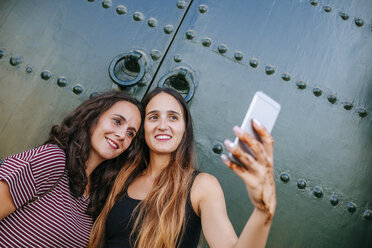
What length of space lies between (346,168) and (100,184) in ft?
3.61

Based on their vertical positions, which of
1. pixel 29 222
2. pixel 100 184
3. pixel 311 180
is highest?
pixel 311 180

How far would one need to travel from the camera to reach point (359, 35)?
1518 millimetres

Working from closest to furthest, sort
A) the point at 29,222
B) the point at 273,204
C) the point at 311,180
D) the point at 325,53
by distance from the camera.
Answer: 1. the point at 273,204
2. the point at 29,222
3. the point at 311,180
4. the point at 325,53

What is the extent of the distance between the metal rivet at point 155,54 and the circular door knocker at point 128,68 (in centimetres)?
4

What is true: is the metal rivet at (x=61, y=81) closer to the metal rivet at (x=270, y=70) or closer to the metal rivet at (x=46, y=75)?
the metal rivet at (x=46, y=75)

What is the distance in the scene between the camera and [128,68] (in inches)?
55.0

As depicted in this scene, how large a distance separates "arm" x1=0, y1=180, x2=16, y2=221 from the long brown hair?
363 mm

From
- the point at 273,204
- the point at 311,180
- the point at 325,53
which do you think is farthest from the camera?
the point at 325,53

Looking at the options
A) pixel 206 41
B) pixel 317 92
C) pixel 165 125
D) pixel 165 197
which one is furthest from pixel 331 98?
pixel 165 197

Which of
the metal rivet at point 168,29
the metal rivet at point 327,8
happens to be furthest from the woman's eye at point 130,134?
the metal rivet at point 327,8

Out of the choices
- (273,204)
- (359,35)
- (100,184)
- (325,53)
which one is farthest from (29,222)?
(359,35)

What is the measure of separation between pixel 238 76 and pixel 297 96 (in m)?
0.27

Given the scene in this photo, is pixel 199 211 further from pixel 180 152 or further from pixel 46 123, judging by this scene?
pixel 46 123

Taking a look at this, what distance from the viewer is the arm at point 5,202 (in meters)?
1.12
